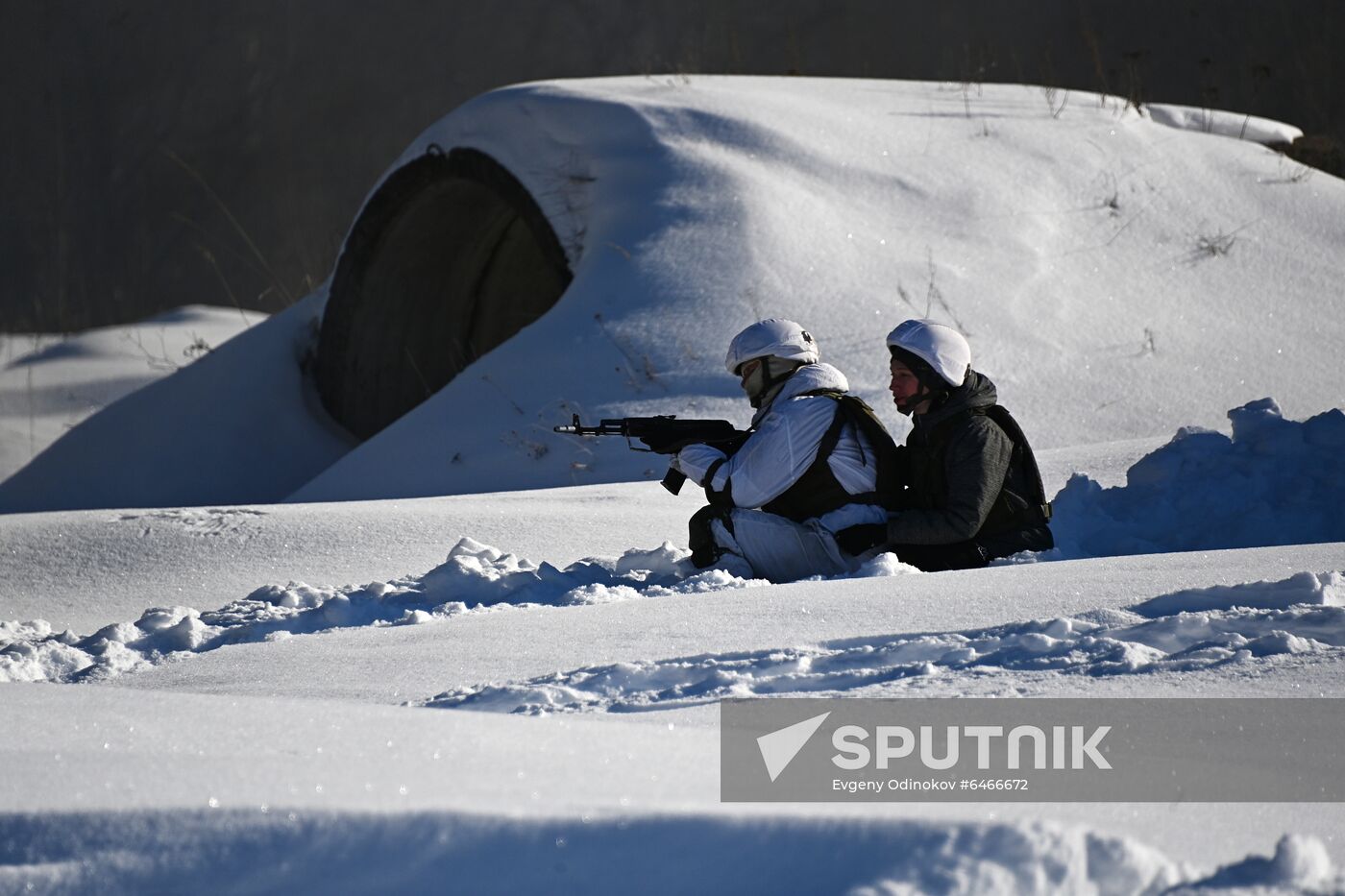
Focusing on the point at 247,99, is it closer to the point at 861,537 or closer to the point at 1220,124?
the point at 1220,124

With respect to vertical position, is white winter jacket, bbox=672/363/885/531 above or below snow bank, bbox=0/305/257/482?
below

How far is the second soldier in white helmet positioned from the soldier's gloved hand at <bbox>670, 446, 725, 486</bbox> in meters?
0.06

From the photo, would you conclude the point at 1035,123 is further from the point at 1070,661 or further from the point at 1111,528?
the point at 1070,661

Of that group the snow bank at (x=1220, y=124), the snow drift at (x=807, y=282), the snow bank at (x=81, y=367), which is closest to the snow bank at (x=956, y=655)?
the snow drift at (x=807, y=282)

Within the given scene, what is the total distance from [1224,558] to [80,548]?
4.13 meters

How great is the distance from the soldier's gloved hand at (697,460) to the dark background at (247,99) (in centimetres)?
1502

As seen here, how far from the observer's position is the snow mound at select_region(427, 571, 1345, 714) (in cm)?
289

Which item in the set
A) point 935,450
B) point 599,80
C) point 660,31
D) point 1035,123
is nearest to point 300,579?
point 935,450

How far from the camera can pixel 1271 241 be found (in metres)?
9.96

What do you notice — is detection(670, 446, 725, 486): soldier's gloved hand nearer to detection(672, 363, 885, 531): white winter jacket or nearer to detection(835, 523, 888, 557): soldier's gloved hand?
detection(672, 363, 885, 531): white winter jacket

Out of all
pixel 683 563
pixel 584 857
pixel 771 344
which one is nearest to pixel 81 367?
pixel 683 563

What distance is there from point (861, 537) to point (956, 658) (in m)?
1.55

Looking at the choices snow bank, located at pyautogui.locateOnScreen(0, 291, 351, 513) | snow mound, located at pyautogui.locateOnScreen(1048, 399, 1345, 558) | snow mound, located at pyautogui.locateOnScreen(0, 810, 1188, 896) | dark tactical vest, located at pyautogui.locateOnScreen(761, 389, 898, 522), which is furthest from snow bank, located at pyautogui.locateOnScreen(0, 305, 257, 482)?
snow mound, located at pyautogui.locateOnScreen(0, 810, 1188, 896)

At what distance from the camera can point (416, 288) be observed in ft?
34.3
